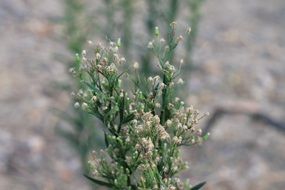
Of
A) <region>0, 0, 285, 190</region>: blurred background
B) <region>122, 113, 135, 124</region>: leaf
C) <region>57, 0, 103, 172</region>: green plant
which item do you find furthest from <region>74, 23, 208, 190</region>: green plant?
<region>0, 0, 285, 190</region>: blurred background

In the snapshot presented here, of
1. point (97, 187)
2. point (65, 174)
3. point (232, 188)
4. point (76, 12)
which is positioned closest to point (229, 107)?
point (232, 188)

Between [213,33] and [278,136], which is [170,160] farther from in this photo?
[213,33]

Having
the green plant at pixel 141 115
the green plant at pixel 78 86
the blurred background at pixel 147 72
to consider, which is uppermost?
the blurred background at pixel 147 72

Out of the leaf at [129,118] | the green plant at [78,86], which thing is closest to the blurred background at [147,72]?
the green plant at [78,86]

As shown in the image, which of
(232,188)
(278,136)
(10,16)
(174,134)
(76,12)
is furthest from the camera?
(10,16)

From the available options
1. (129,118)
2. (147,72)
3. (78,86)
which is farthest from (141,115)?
(147,72)

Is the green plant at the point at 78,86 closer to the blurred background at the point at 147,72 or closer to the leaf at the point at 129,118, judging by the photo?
the blurred background at the point at 147,72

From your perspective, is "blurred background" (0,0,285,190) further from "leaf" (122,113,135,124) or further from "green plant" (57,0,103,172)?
"leaf" (122,113,135,124)
